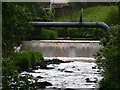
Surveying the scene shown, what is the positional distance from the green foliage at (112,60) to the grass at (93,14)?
23750 mm

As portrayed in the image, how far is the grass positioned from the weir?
37.3ft

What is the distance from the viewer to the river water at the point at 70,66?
14820 millimetres

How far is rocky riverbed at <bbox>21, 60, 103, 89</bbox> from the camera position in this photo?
46.9ft

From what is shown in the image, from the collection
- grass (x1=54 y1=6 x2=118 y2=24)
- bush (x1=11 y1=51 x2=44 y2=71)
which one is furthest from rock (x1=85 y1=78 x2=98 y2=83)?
grass (x1=54 y1=6 x2=118 y2=24)

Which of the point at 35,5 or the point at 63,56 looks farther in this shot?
the point at 63,56

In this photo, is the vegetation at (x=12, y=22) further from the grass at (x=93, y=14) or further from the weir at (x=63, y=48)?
the grass at (x=93, y=14)

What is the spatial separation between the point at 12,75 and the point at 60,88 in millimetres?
3400

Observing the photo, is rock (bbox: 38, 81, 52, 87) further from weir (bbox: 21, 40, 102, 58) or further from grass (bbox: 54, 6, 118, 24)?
grass (bbox: 54, 6, 118, 24)

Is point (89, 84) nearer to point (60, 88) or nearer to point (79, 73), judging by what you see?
point (60, 88)

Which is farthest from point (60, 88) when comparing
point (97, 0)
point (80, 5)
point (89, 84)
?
point (97, 0)

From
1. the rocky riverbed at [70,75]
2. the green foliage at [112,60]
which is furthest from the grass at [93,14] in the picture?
the green foliage at [112,60]

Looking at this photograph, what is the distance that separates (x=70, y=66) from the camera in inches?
760

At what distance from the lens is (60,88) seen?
1345 centimetres

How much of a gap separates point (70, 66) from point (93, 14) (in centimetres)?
2232
